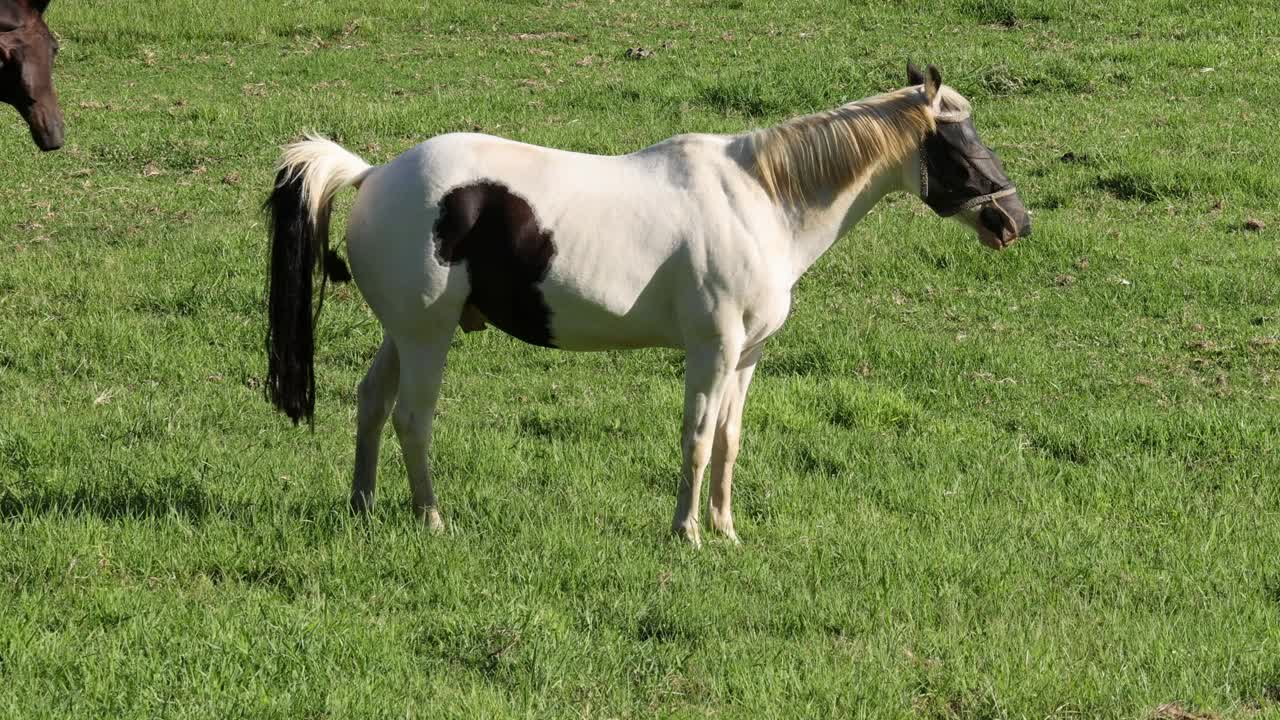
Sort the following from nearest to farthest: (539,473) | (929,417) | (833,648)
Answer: (833,648) < (539,473) < (929,417)

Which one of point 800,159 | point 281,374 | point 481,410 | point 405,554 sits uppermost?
point 800,159

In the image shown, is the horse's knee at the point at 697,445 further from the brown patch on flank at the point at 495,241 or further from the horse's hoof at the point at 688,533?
the brown patch on flank at the point at 495,241

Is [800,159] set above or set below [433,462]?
above

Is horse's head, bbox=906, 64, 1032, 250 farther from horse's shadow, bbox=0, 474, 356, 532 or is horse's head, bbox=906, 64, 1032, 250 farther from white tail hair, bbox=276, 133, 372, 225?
horse's shadow, bbox=0, 474, 356, 532

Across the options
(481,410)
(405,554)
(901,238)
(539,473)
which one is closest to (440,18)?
(901,238)

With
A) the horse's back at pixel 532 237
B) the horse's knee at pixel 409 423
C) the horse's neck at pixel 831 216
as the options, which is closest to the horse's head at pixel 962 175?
the horse's neck at pixel 831 216

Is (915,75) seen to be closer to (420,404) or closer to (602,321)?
(602,321)

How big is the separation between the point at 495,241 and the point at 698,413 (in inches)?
43.6

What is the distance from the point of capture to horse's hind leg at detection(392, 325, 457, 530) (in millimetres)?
6047

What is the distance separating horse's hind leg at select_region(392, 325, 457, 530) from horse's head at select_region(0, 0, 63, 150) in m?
1.77

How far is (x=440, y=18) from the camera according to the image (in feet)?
59.7

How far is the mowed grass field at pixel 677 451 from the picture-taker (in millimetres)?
4859

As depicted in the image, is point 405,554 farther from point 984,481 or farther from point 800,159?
point 984,481

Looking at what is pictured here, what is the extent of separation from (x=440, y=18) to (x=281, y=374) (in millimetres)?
12766
